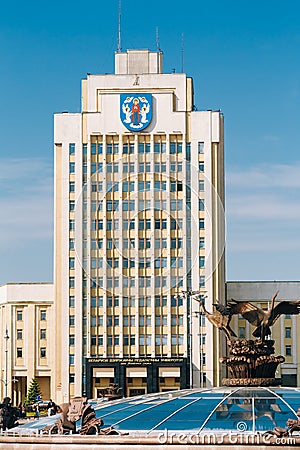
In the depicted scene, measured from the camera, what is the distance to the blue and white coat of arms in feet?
268

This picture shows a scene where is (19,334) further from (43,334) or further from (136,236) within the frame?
(136,236)

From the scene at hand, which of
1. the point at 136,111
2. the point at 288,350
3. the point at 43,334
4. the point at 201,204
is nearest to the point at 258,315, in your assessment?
the point at 201,204

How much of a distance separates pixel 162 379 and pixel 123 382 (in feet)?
9.36

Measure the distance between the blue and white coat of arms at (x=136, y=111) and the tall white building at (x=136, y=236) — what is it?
76 mm

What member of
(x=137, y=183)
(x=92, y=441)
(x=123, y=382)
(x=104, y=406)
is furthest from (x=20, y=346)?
(x=92, y=441)

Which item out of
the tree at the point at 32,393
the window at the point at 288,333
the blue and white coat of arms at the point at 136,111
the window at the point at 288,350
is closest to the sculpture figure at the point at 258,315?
the tree at the point at 32,393

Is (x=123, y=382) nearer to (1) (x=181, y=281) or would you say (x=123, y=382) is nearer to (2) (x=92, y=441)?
(1) (x=181, y=281)

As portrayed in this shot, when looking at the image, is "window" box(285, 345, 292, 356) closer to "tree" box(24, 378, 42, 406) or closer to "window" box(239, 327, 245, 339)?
"window" box(239, 327, 245, 339)

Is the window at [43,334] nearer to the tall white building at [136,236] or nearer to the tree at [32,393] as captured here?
the tree at [32,393]

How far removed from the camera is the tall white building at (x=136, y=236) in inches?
3132

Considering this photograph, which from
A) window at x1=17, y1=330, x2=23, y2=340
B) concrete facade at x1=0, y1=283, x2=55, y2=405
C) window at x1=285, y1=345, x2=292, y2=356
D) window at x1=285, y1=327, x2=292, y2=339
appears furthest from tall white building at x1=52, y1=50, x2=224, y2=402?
window at x1=285, y1=345, x2=292, y2=356

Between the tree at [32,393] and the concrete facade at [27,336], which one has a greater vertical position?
the concrete facade at [27,336]

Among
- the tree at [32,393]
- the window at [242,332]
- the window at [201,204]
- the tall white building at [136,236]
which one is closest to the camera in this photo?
the tree at [32,393]

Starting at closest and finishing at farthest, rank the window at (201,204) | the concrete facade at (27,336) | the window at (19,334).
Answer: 1. the window at (201,204)
2. the concrete facade at (27,336)
3. the window at (19,334)
